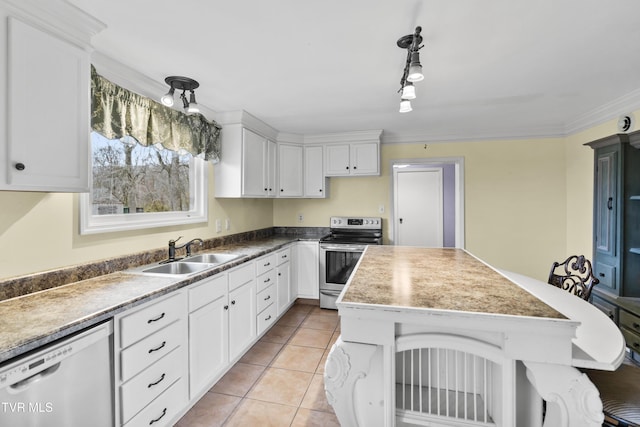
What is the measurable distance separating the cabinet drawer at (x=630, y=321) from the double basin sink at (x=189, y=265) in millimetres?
3118

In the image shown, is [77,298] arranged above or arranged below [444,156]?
below

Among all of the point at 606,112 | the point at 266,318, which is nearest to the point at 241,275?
the point at 266,318

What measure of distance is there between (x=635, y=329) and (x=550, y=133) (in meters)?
2.37

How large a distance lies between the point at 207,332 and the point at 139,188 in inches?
48.1

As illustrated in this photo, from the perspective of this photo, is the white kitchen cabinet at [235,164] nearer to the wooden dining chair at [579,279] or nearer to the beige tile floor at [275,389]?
the beige tile floor at [275,389]

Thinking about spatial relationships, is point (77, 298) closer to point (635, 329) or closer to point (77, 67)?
point (77, 67)

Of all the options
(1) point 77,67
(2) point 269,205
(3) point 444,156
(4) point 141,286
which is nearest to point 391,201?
(3) point 444,156

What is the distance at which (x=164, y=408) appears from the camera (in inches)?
67.1

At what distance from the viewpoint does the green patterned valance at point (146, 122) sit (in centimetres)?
186

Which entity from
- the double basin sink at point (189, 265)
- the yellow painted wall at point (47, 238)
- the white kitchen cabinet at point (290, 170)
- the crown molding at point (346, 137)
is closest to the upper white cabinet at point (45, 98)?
the yellow painted wall at point (47, 238)

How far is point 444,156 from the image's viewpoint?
406 cm

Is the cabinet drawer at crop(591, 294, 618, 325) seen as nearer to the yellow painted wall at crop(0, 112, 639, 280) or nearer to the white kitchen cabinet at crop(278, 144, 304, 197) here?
the yellow painted wall at crop(0, 112, 639, 280)

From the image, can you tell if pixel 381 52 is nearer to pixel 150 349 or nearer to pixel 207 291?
pixel 207 291

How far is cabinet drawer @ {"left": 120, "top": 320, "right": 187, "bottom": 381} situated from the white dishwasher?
0.25 feet
